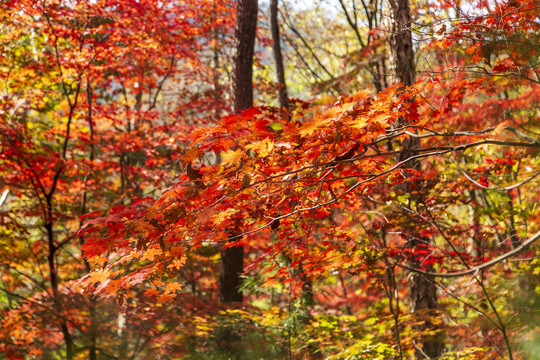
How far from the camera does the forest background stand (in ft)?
8.36

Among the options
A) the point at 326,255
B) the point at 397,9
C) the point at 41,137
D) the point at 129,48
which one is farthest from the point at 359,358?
the point at 41,137

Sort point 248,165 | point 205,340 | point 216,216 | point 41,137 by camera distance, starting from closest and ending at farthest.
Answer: point 248,165 → point 216,216 → point 205,340 → point 41,137

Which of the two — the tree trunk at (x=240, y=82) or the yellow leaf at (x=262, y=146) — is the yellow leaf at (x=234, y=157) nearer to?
the yellow leaf at (x=262, y=146)

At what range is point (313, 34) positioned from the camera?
14.0 metres

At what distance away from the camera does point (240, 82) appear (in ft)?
19.4

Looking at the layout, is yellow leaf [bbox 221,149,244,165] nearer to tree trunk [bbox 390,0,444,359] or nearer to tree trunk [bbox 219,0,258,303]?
tree trunk [bbox 390,0,444,359]

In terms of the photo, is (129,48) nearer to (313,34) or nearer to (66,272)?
(66,272)

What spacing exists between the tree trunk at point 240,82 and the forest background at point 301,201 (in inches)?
1.1

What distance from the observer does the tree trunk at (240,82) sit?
5.73m

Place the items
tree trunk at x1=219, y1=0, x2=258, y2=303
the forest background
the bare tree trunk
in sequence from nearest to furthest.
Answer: the forest background < tree trunk at x1=219, y1=0, x2=258, y2=303 < the bare tree trunk

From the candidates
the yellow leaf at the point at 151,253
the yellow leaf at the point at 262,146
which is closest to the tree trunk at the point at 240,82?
the yellow leaf at the point at 151,253

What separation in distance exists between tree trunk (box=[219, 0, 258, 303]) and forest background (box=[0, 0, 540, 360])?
1.1 inches

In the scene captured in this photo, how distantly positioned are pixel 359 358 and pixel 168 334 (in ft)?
7.58

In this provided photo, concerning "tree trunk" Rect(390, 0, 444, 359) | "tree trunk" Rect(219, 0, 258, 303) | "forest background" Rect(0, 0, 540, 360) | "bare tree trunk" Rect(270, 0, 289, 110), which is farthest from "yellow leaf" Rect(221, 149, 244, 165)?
"bare tree trunk" Rect(270, 0, 289, 110)
